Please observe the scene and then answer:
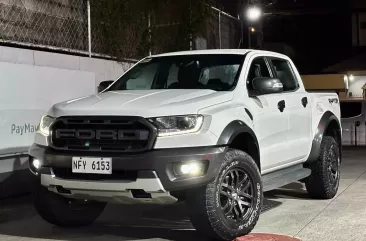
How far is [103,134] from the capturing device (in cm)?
490

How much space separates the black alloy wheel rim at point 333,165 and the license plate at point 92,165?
3.52 m

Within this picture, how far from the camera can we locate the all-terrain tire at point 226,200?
4867mm

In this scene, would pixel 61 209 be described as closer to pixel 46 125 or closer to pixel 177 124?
pixel 46 125

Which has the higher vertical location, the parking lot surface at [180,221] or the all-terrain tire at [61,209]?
the all-terrain tire at [61,209]

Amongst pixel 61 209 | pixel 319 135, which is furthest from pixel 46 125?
pixel 319 135

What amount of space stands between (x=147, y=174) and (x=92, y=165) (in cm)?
52

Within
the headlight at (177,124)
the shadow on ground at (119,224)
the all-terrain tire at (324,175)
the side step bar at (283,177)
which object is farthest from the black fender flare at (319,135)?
the headlight at (177,124)

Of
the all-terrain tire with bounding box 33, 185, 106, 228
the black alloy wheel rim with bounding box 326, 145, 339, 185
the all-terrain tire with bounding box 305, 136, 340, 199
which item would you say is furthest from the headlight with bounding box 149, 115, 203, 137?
the black alloy wheel rim with bounding box 326, 145, 339, 185

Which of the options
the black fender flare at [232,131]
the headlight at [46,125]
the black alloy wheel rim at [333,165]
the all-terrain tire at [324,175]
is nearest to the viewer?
the black fender flare at [232,131]

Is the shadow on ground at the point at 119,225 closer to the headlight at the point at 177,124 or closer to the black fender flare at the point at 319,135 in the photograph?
the black fender flare at the point at 319,135

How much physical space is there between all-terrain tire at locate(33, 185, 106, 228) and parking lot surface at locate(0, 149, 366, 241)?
0.10m

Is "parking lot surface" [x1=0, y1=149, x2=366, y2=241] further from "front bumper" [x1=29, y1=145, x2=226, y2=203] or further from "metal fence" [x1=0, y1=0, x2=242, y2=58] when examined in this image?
"metal fence" [x1=0, y1=0, x2=242, y2=58]

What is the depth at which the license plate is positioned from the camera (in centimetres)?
480

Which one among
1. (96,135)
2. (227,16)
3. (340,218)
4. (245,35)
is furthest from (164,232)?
(245,35)
